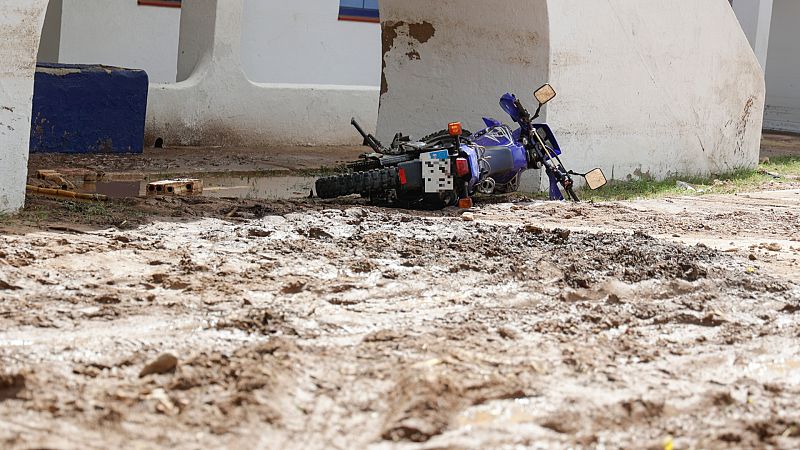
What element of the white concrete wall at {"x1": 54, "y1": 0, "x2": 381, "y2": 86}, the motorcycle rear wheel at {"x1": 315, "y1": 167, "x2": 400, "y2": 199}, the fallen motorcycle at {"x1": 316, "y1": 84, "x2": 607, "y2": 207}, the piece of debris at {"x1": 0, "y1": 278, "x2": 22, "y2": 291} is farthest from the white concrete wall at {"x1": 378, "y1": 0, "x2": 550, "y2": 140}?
the piece of debris at {"x1": 0, "y1": 278, "x2": 22, "y2": 291}

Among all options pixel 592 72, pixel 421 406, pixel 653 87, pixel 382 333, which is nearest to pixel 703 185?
pixel 653 87

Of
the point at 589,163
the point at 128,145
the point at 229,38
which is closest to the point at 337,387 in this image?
the point at 589,163

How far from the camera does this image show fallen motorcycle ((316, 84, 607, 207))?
27.8 ft

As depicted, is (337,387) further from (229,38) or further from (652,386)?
(229,38)

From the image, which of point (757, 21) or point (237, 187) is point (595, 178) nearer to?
point (237, 187)

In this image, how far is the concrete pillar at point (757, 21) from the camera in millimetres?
18234

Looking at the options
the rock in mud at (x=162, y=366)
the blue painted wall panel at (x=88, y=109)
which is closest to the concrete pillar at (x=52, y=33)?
the blue painted wall panel at (x=88, y=109)

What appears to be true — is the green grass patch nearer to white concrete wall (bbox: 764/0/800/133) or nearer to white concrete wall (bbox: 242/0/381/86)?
white concrete wall (bbox: 242/0/381/86)

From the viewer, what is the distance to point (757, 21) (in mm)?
18234

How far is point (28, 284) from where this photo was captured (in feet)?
17.2

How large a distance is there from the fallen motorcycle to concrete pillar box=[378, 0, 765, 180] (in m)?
0.97

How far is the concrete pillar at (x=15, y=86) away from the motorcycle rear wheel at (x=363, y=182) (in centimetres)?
225

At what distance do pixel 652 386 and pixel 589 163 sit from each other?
22.6ft

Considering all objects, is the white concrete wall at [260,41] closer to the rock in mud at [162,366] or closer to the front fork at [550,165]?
A: the front fork at [550,165]
